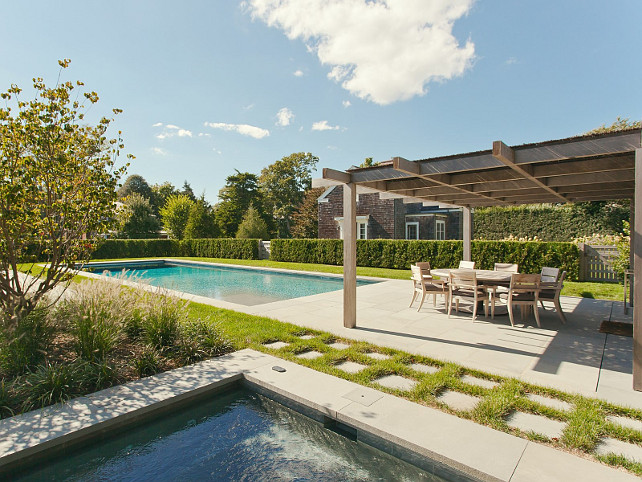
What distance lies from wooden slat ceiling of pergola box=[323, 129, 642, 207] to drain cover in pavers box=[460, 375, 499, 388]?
2499 mm

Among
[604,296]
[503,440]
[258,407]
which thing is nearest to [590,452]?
[503,440]

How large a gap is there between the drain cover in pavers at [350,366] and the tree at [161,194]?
49866 millimetres

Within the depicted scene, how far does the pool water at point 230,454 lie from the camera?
265 cm

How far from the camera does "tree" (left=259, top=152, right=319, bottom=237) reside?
41938mm

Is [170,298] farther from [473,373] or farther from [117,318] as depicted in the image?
[473,373]

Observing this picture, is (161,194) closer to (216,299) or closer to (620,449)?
(216,299)

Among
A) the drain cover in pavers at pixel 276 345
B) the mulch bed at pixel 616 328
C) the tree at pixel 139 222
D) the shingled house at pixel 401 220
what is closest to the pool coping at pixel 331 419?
the drain cover in pavers at pixel 276 345

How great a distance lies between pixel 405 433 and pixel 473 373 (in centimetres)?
168

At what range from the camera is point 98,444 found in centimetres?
298

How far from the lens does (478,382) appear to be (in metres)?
3.90

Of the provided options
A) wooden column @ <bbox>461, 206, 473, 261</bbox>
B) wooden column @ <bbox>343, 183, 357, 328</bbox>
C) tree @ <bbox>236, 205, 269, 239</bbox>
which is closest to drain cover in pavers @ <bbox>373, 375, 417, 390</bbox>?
wooden column @ <bbox>343, 183, 357, 328</bbox>

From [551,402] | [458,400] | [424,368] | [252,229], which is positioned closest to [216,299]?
[424,368]

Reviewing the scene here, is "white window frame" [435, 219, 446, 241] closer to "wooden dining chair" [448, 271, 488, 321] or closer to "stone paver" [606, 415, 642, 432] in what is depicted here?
"wooden dining chair" [448, 271, 488, 321]

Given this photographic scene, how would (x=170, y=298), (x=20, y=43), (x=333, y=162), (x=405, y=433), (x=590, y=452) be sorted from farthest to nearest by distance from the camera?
(x=333, y=162) < (x=20, y=43) < (x=170, y=298) < (x=405, y=433) < (x=590, y=452)
